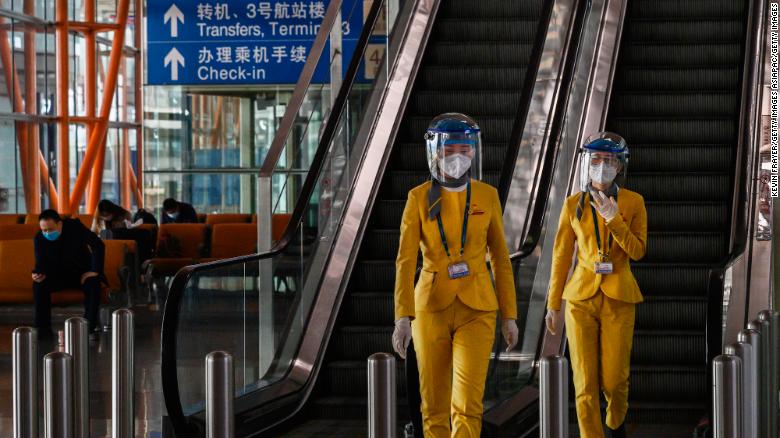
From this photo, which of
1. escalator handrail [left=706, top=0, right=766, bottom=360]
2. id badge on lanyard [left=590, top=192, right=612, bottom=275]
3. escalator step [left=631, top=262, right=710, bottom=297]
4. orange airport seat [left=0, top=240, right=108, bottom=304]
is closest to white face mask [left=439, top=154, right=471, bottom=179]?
id badge on lanyard [left=590, top=192, right=612, bottom=275]

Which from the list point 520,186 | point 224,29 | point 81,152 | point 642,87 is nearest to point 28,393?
point 520,186

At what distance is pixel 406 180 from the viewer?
422 inches

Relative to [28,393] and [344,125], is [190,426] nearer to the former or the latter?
[28,393]

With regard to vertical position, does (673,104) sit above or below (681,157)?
above

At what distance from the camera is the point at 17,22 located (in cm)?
2522

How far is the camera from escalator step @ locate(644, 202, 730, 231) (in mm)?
10398

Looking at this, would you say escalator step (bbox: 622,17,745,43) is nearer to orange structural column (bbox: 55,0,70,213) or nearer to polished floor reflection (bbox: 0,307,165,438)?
polished floor reflection (bbox: 0,307,165,438)

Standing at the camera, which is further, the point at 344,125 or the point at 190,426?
the point at 344,125

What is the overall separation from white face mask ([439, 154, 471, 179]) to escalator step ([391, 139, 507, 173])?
463 centimetres

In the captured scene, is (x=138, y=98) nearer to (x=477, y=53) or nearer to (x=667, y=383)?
(x=477, y=53)

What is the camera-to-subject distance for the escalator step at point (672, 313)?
944 centimetres

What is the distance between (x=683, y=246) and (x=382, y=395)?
635cm

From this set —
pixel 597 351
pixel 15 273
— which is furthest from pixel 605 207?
pixel 15 273

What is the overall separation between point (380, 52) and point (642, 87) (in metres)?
2.34
